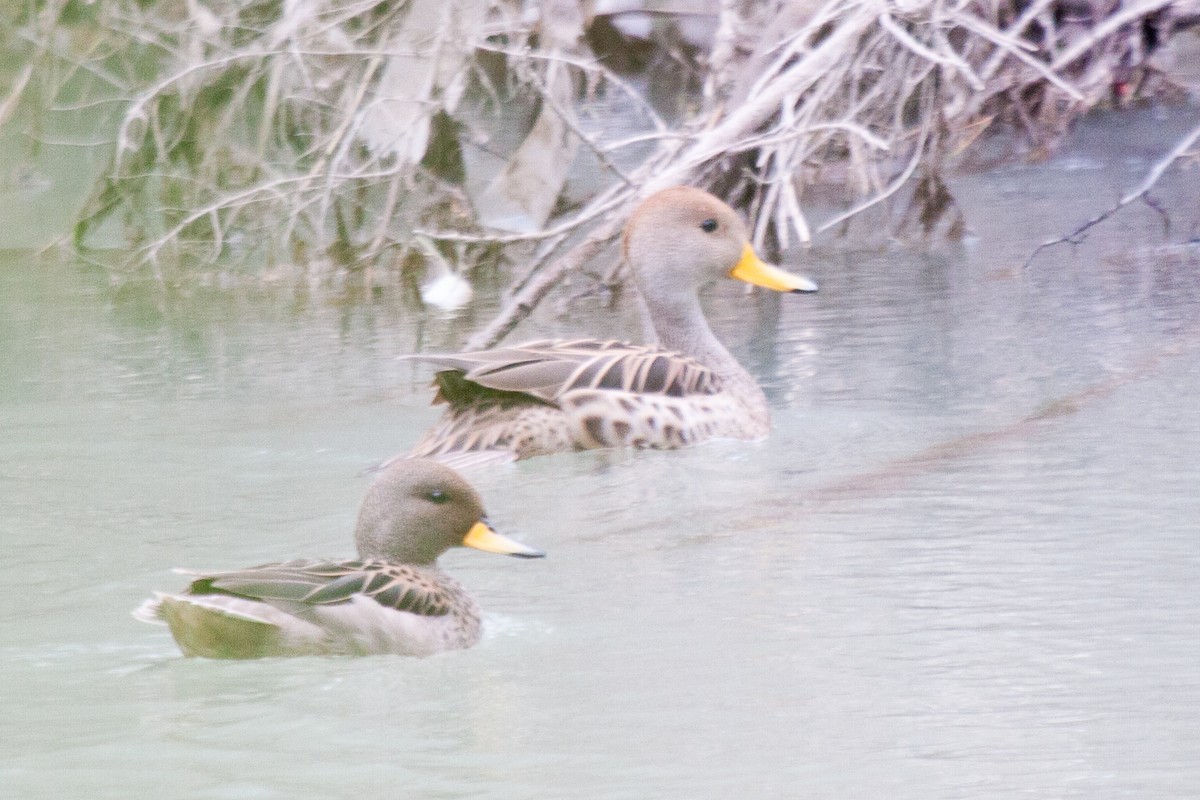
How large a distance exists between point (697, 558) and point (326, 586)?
122 cm

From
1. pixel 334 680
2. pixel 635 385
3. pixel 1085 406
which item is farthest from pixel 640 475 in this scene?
pixel 334 680

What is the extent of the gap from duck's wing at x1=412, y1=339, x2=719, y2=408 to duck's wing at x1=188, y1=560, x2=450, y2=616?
2.24 metres

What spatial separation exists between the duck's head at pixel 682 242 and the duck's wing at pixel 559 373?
53cm

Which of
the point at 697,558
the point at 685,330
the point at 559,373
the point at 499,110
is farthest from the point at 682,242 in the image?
the point at 499,110

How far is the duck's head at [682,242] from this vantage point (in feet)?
27.5

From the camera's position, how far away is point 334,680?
4934 millimetres

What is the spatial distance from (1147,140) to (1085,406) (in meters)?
6.44

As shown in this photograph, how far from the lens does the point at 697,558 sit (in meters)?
5.90

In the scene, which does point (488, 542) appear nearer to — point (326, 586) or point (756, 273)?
point (326, 586)

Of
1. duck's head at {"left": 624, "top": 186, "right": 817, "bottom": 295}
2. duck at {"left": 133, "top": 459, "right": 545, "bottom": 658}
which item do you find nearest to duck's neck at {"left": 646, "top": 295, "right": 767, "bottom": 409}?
duck's head at {"left": 624, "top": 186, "right": 817, "bottom": 295}

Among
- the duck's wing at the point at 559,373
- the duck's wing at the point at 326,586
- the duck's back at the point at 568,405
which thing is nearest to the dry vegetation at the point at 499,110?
the duck's wing at the point at 559,373

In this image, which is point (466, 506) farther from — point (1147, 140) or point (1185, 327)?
point (1147, 140)

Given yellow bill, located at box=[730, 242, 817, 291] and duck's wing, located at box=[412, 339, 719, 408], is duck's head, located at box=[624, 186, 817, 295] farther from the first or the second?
duck's wing, located at box=[412, 339, 719, 408]

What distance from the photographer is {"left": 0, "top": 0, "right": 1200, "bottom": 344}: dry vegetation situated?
9.88m
